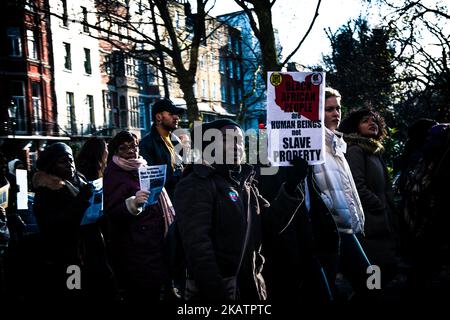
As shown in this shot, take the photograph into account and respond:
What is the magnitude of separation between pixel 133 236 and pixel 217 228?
1.58m

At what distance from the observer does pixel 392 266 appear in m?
4.40

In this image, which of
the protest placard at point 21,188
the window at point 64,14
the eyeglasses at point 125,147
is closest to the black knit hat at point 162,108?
the eyeglasses at point 125,147

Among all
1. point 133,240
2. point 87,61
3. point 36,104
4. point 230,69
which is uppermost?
point 230,69

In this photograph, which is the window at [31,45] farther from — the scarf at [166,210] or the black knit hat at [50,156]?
the scarf at [166,210]

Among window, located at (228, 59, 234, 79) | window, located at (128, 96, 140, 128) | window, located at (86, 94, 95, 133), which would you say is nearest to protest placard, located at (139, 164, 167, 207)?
window, located at (86, 94, 95, 133)

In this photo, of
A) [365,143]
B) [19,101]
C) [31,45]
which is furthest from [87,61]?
[365,143]

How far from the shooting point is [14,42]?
32594mm

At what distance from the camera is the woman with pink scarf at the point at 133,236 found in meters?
4.35

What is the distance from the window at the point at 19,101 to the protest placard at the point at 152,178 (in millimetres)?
30774

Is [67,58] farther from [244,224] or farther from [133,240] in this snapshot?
[244,224]

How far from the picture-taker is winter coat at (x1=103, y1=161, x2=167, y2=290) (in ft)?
14.3
